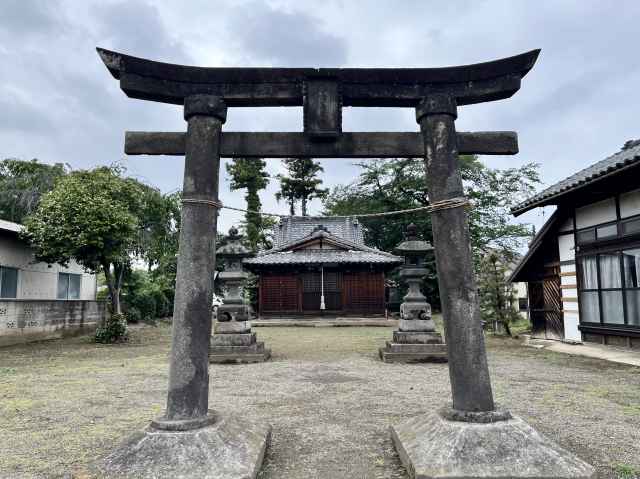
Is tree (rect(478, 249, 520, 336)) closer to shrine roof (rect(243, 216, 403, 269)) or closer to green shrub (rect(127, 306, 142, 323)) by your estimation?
shrine roof (rect(243, 216, 403, 269))

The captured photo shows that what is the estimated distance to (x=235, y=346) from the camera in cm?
982

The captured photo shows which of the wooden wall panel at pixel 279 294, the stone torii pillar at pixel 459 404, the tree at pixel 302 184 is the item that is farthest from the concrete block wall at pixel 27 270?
the tree at pixel 302 184

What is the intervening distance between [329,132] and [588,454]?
11.9 ft

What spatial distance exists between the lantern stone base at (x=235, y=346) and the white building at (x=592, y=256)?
764cm

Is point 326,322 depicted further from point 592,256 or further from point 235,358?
point 592,256

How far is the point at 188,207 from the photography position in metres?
3.74

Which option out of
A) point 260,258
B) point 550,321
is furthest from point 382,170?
point 550,321

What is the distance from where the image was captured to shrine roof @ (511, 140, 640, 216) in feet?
26.8

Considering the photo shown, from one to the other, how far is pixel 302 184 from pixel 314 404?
33.7 metres

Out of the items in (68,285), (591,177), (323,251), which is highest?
(591,177)

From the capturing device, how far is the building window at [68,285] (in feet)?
53.2

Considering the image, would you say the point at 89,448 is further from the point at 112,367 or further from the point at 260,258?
the point at 260,258

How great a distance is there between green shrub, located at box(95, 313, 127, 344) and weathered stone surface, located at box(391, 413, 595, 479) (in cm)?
1250

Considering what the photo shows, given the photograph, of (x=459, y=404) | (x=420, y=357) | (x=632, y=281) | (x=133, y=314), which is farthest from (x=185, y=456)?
(x=133, y=314)
